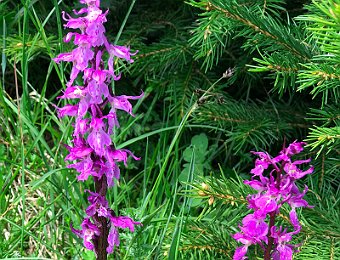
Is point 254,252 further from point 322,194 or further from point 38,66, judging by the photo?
point 38,66

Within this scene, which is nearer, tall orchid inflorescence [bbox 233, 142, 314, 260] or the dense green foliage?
tall orchid inflorescence [bbox 233, 142, 314, 260]

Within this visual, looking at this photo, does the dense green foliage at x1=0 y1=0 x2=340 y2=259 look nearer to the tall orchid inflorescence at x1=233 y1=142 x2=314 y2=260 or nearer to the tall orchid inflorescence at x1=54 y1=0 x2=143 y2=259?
the tall orchid inflorescence at x1=233 y1=142 x2=314 y2=260

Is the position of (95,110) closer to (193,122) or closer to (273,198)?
(273,198)

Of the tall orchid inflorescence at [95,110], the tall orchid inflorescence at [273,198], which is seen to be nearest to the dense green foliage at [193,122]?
the tall orchid inflorescence at [273,198]

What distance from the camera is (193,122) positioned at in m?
2.37

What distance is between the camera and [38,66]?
303 cm

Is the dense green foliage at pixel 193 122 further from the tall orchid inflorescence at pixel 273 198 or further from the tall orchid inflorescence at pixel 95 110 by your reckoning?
the tall orchid inflorescence at pixel 95 110

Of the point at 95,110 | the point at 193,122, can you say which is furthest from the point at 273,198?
the point at 193,122

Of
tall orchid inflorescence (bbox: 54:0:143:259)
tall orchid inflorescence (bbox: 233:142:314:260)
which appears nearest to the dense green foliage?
tall orchid inflorescence (bbox: 233:142:314:260)

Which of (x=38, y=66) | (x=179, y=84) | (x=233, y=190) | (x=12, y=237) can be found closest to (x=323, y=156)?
(x=233, y=190)

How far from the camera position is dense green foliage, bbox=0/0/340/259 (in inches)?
71.6

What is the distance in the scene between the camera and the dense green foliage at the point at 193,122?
1817 millimetres

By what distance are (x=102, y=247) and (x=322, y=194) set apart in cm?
89

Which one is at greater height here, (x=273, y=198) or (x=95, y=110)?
(x=95, y=110)
